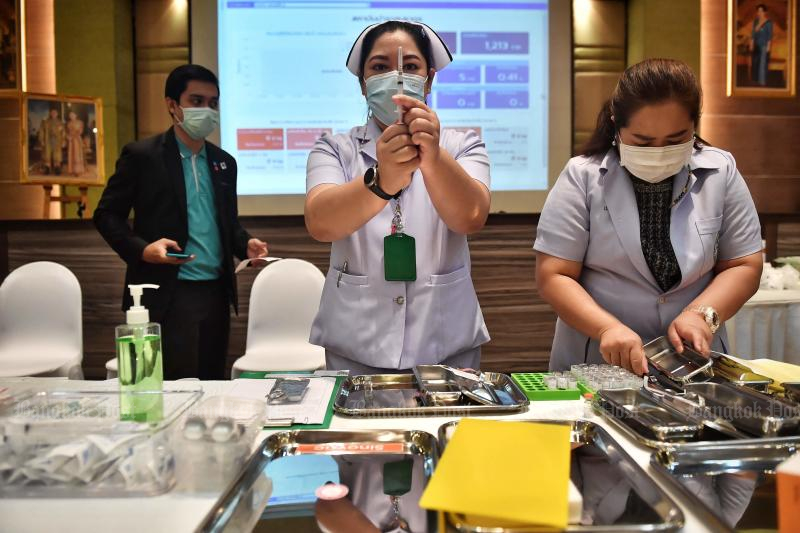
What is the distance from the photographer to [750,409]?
0.89 metres

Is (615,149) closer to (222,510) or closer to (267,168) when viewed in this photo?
(222,510)

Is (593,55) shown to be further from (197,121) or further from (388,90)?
(388,90)

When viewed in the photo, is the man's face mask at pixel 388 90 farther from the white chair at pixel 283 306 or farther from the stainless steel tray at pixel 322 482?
the white chair at pixel 283 306

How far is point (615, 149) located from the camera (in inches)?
57.0

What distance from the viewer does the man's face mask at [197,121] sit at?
2.22 m

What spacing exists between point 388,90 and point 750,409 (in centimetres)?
92

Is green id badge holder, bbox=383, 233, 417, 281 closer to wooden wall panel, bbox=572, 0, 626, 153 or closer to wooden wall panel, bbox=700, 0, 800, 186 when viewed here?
wooden wall panel, bbox=572, 0, 626, 153

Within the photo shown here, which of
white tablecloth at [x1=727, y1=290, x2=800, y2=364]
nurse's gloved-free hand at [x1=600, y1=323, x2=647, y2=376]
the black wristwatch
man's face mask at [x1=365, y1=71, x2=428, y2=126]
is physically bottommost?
white tablecloth at [x1=727, y1=290, x2=800, y2=364]

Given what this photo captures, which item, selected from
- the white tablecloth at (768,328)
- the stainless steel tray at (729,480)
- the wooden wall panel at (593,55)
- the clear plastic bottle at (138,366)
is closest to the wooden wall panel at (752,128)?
the wooden wall panel at (593,55)

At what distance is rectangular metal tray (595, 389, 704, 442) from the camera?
2.72 ft

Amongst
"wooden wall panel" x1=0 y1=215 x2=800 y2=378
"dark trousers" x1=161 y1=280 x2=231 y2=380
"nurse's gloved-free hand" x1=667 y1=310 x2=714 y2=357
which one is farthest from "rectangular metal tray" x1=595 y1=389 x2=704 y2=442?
"wooden wall panel" x1=0 y1=215 x2=800 y2=378

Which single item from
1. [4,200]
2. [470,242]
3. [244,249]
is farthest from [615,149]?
[4,200]

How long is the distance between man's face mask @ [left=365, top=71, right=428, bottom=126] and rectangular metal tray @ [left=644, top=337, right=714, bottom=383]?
0.73 meters

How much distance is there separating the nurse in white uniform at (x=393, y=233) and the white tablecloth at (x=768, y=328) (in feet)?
5.44
